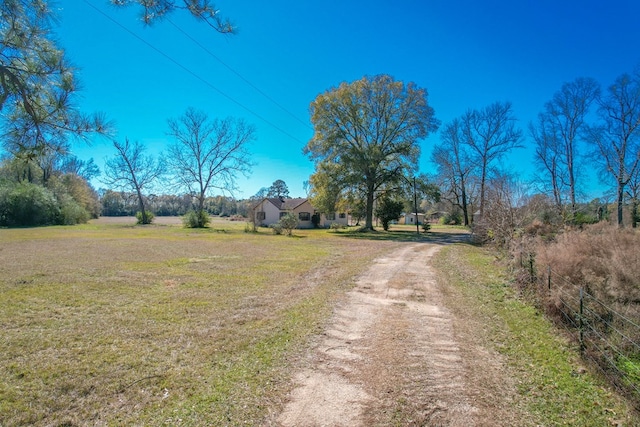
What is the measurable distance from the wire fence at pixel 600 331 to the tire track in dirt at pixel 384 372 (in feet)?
5.67

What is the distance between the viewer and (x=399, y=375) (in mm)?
3404

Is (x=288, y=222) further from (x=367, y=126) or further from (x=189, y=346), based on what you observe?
(x=189, y=346)

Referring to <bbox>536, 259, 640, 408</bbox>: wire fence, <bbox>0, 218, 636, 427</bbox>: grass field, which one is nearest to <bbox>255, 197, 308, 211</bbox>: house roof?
<bbox>0, 218, 636, 427</bbox>: grass field

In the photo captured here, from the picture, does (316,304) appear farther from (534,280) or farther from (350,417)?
(534,280)

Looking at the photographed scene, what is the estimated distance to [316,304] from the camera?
621 centimetres

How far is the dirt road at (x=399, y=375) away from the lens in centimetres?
272

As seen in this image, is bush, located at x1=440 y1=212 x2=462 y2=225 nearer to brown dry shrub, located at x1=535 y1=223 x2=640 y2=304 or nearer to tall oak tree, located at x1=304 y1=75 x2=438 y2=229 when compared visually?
tall oak tree, located at x1=304 y1=75 x2=438 y2=229

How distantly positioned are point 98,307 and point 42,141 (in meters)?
3.73

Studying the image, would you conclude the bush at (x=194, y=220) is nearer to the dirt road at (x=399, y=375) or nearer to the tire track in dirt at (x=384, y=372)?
the tire track in dirt at (x=384, y=372)

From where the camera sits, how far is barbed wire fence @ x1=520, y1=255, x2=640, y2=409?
144 inches

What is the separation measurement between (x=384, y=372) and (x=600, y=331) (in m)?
3.79

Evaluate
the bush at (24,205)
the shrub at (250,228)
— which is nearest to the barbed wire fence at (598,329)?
the shrub at (250,228)

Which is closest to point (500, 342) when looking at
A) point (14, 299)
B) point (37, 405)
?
point (37, 405)

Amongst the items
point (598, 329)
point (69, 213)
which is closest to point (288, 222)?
point (598, 329)
